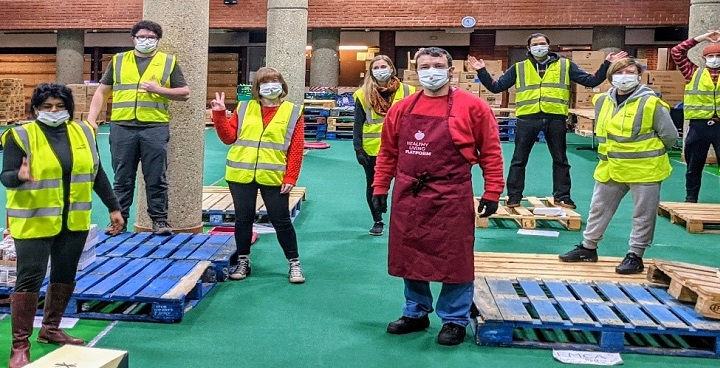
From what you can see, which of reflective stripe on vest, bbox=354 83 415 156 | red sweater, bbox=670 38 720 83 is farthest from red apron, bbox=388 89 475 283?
red sweater, bbox=670 38 720 83

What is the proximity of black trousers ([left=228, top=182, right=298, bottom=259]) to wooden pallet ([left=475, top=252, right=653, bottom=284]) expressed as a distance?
5.37 feet

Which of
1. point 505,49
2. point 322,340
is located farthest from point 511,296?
point 505,49

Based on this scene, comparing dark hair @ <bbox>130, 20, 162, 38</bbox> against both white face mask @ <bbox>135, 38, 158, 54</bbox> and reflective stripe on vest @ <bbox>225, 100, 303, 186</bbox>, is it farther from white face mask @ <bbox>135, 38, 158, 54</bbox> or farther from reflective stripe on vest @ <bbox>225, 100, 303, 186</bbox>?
reflective stripe on vest @ <bbox>225, 100, 303, 186</bbox>

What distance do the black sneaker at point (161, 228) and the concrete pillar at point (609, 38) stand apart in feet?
65.9

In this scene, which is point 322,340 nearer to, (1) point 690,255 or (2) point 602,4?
(1) point 690,255

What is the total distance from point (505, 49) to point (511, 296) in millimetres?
23079

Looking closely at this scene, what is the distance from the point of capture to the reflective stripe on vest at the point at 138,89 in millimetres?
8039

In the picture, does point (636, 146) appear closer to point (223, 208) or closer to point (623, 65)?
point (623, 65)

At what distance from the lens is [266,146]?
696 cm

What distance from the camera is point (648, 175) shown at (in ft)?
22.9

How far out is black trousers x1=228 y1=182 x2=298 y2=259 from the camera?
702 cm

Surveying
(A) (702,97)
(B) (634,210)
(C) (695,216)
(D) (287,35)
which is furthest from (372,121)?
(D) (287,35)

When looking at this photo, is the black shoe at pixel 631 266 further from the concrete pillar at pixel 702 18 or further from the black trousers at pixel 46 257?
the concrete pillar at pixel 702 18

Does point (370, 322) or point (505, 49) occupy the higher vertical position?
point (505, 49)
